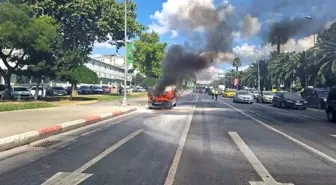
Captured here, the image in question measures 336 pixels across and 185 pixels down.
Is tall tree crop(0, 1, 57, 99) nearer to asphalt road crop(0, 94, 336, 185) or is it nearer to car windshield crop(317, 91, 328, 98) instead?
asphalt road crop(0, 94, 336, 185)

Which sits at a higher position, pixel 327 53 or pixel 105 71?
pixel 105 71

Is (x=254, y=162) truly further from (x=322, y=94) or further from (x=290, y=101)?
(x=322, y=94)

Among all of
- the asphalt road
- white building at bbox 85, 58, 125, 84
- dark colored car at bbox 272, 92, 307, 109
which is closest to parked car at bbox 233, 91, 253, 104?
dark colored car at bbox 272, 92, 307, 109

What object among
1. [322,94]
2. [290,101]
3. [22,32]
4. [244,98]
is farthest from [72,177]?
[244,98]

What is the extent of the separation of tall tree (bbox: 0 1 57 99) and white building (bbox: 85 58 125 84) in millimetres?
57522

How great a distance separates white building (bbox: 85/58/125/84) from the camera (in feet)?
309

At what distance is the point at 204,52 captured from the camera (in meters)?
24.4

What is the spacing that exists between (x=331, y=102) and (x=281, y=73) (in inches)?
1886

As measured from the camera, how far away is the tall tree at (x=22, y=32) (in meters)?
28.7

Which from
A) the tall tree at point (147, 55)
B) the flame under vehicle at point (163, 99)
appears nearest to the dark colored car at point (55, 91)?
the tall tree at point (147, 55)

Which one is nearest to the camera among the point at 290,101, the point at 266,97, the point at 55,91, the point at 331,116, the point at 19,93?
the point at 331,116

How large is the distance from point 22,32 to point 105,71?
76.3 m

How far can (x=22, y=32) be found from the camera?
2906 centimetres

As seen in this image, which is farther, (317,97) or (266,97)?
(266,97)
